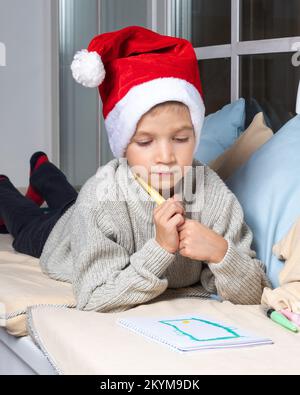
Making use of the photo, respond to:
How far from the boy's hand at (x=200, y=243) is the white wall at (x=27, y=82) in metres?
2.12

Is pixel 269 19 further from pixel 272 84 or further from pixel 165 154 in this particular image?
pixel 165 154

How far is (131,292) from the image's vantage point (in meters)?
1.38

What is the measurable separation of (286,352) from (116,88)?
615 mm

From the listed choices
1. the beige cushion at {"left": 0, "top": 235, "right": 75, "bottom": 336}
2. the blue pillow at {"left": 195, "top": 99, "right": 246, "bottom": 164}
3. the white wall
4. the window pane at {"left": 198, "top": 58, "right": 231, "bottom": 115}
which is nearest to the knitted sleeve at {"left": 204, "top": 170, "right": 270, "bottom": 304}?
the beige cushion at {"left": 0, "top": 235, "right": 75, "bottom": 336}

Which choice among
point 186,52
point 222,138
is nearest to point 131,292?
point 186,52

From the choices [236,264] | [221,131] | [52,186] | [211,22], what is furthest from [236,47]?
[236,264]

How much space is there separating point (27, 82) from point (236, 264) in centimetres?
232

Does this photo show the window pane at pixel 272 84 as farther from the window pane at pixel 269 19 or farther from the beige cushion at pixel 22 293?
the beige cushion at pixel 22 293

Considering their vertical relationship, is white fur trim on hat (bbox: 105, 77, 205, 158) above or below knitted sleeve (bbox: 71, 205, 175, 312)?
above

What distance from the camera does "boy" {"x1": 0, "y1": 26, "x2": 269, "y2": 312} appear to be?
1391 millimetres

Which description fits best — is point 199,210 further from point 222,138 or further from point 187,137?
point 222,138

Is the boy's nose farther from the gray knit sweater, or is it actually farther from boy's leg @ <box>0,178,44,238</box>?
boy's leg @ <box>0,178,44,238</box>

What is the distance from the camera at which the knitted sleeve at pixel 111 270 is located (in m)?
1.38
